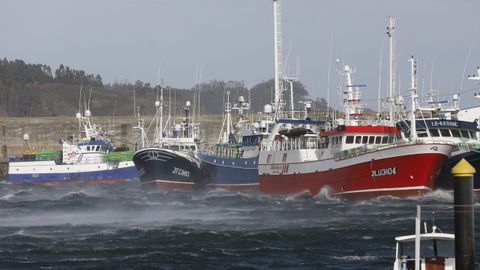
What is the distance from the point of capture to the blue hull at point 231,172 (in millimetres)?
77619

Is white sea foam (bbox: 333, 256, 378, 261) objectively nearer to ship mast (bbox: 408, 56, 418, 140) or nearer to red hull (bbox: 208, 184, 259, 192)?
ship mast (bbox: 408, 56, 418, 140)

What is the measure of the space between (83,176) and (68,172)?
2175 millimetres

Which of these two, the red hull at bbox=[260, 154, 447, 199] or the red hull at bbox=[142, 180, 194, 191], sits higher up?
the red hull at bbox=[260, 154, 447, 199]

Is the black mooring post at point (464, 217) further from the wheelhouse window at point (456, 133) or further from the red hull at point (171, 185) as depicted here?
the red hull at point (171, 185)

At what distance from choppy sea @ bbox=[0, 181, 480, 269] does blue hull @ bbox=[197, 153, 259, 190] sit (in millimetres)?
4960

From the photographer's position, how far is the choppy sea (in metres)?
38.1

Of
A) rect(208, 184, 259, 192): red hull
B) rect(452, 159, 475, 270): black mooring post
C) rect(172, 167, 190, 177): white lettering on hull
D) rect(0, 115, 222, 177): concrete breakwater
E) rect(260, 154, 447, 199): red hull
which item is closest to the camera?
rect(452, 159, 475, 270): black mooring post

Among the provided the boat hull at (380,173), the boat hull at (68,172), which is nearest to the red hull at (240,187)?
the boat hull at (380,173)

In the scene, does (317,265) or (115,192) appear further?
(115,192)

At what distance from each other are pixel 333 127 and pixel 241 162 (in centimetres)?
1428

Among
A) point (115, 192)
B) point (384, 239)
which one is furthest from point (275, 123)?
point (384, 239)

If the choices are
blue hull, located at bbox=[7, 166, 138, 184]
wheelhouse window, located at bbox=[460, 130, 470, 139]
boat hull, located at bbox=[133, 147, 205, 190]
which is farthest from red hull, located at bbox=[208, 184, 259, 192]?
blue hull, located at bbox=[7, 166, 138, 184]

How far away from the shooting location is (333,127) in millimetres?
67250

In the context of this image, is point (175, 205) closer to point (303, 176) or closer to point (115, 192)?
point (303, 176)
